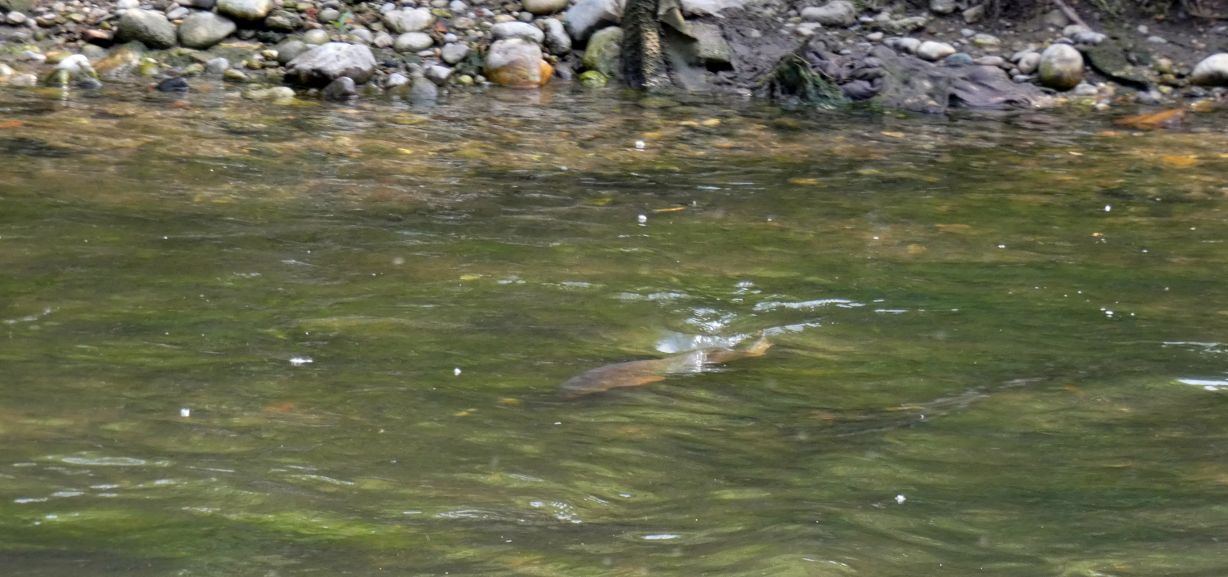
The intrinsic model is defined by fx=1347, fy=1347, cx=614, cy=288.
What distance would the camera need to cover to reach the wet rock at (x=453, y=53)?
10.8m

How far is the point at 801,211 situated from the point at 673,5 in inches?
206

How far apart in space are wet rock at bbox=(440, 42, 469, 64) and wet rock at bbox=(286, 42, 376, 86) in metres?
0.70

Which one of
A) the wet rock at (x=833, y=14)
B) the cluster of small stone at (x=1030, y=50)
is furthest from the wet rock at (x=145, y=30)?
the wet rock at (x=833, y=14)

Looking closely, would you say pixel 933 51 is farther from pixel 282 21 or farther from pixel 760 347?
pixel 760 347

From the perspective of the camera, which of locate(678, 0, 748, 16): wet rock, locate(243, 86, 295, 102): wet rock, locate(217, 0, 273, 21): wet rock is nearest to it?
locate(243, 86, 295, 102): wet rock

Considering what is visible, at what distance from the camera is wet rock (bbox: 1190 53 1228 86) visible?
33.9 ft

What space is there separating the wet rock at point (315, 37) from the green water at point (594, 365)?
371 centimetres

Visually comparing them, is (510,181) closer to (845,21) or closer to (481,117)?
(481,117)

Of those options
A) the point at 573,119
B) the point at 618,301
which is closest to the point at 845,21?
the point at 573,119

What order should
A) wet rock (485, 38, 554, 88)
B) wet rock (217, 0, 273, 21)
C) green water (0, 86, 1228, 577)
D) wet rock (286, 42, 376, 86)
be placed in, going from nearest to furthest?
green water (0, 86, 1228, 577), wet rock (286, 42, 376, 86), wet rock (485, 38, 554, 88), wet rock (217, 0, 273, 21)

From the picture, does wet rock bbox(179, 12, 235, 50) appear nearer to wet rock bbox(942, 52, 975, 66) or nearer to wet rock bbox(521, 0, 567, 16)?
wet rock bbox(521, 0, 567, 16)

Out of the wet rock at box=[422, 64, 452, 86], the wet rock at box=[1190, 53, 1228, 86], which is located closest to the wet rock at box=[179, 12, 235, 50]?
the wet rock at box=[422, 64, 452, 86]

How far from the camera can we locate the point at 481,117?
8.82 meters

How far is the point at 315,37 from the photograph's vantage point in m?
10.8
